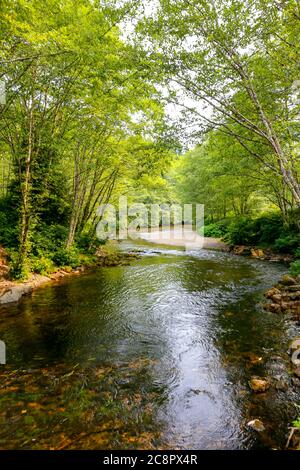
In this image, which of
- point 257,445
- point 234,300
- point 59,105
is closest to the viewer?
point 257,445

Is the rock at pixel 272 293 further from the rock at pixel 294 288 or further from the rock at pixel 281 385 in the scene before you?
the rock at pixel 281 385

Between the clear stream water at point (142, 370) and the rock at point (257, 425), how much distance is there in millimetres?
67

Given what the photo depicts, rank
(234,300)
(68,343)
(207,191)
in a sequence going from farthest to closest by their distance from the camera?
(207,191)
(234,300)
(68,343)

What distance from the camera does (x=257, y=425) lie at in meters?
3.13

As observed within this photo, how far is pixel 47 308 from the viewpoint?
7258 mm

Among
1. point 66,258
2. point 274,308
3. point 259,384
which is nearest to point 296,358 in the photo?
point 259,384

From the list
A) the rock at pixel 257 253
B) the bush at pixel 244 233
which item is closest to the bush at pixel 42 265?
the rock at pixel 257 253

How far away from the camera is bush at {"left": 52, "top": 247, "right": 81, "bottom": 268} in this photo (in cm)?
1156

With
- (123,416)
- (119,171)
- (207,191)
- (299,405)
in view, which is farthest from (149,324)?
(207,191)

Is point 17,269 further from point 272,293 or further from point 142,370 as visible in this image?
point 272,293

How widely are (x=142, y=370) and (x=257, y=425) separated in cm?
202

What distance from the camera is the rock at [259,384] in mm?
3779

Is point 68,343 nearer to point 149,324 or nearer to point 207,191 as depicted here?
point 149,324

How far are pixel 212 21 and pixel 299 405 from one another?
27.2ft
